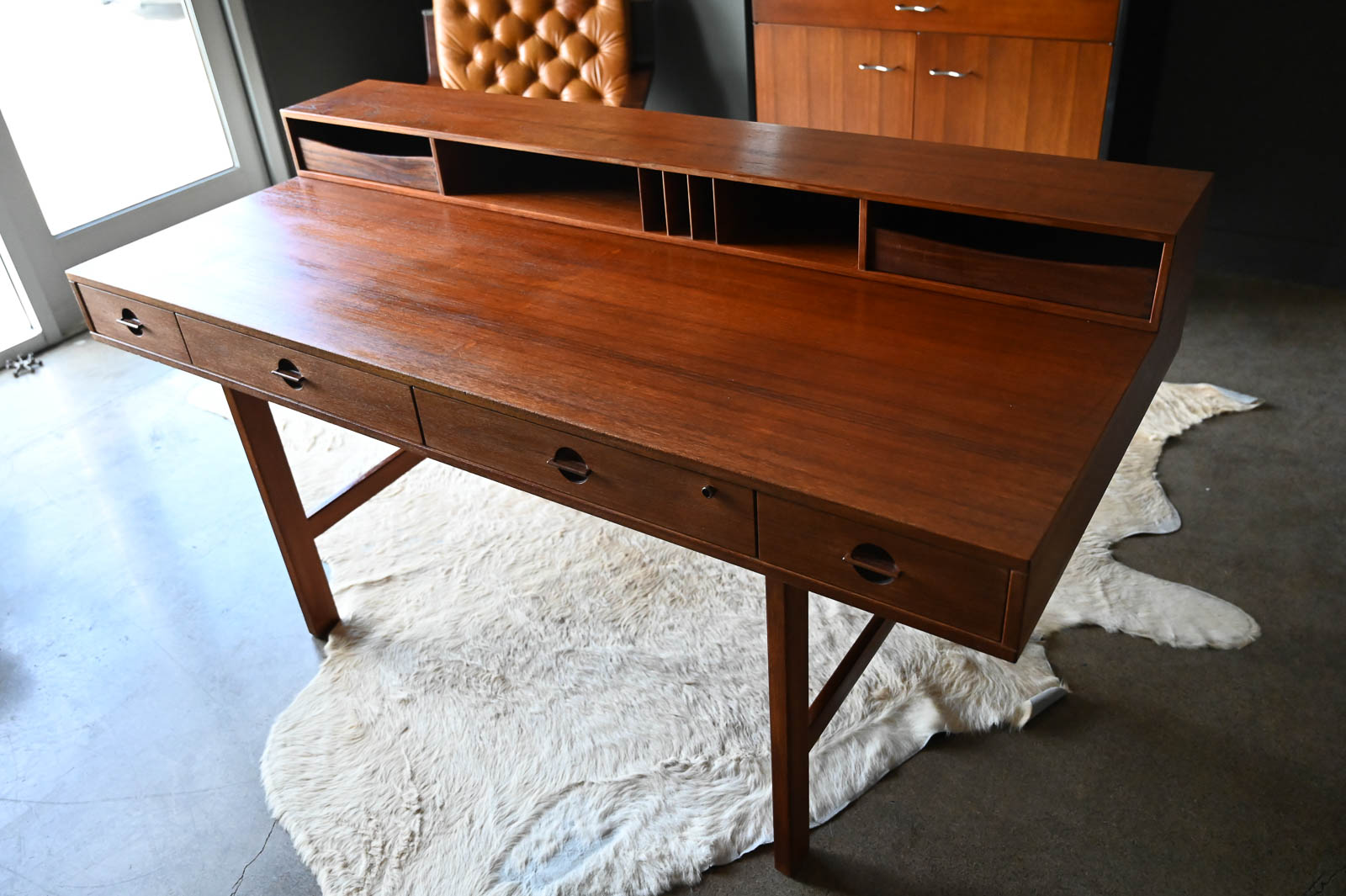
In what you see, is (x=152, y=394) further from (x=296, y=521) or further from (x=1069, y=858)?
(x=1069, y=858)

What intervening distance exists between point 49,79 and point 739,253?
113 inches

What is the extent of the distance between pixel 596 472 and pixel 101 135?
10.2 feet

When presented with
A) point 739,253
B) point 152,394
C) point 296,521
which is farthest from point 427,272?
point 152,394

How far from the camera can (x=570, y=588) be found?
2.21 metres

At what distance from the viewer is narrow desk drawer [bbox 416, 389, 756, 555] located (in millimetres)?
1208

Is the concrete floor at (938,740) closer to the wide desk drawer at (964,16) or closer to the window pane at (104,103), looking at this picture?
the wide desk drawer at (964,16)

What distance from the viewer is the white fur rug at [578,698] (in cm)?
168

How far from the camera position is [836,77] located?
126 inches

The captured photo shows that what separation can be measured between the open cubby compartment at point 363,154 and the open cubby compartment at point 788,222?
62 cm

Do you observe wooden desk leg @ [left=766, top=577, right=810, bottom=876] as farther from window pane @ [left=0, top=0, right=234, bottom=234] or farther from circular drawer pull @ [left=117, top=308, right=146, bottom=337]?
window pane @ [left=0, top=0, right=234, bottom=234]

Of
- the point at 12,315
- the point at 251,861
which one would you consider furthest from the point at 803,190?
the point at 12,315

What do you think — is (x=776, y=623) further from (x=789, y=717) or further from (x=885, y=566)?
(x=885, y=566)

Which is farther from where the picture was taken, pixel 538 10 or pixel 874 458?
pixel 538 10

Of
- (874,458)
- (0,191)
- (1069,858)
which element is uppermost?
(874,458)
